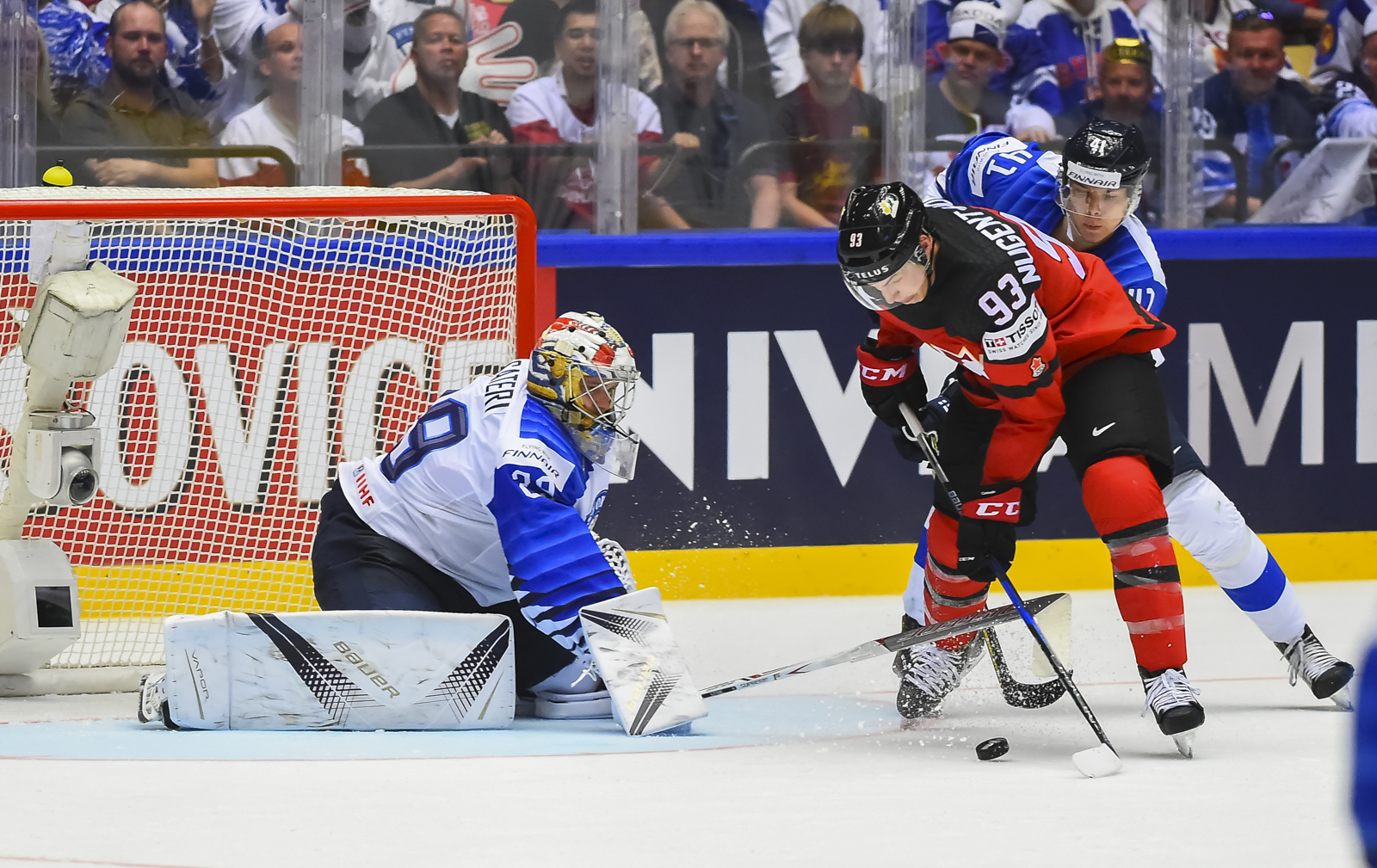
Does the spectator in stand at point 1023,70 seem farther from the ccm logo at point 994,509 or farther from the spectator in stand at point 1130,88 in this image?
the ccm logo at point 994,509

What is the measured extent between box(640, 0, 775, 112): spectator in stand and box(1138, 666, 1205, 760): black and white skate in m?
2.64

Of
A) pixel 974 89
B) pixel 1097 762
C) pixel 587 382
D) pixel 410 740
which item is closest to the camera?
pixel 1097 762

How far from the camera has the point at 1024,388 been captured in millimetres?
2994

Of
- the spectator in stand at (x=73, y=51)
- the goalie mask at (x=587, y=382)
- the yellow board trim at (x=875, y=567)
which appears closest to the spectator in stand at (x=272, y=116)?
the spectator in stand at (x=73, y=51)

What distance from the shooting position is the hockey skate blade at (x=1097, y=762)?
281 cm

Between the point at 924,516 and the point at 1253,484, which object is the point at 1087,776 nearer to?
the point at 924,516

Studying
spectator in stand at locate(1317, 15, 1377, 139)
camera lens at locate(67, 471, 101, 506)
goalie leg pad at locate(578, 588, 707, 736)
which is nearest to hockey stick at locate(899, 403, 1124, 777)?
goalie leg pad at locate(578, 588, 707, 736)

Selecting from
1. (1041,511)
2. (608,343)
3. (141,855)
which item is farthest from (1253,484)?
(141,855)

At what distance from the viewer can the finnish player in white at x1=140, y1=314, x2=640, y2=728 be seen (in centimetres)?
307

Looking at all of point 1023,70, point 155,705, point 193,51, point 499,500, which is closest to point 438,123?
point 193,51

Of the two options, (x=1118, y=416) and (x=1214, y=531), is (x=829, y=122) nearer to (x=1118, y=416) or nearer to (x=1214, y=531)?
(x=1214, y=531)

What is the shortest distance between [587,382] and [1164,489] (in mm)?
1236

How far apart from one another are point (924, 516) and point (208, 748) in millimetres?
2587

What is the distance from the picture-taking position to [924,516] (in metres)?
4.99
